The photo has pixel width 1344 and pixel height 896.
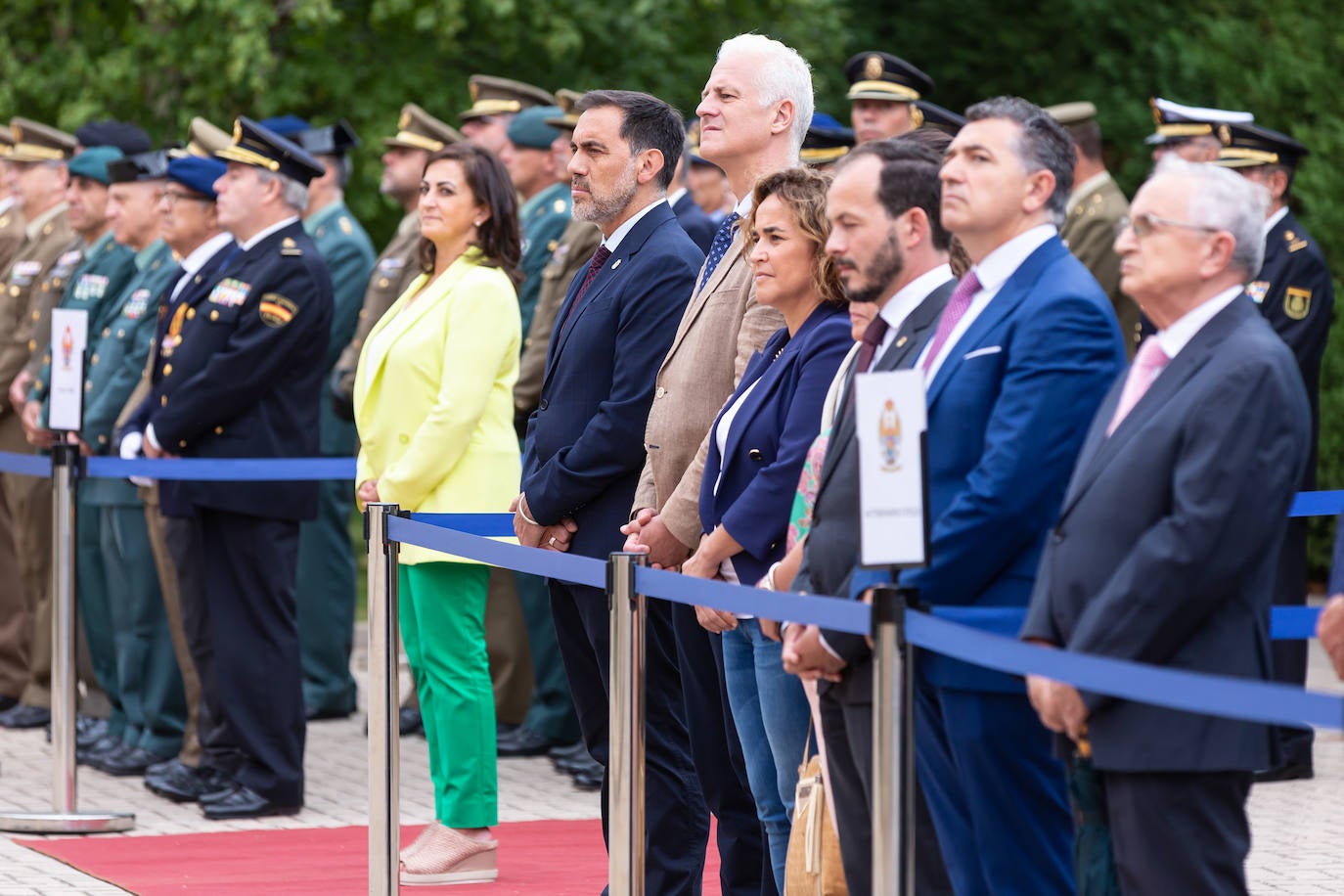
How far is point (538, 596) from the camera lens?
9180mm

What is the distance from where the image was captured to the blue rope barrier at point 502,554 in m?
4.95

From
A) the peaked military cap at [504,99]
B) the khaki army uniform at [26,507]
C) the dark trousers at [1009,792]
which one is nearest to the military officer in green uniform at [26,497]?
the khaki army uniform at [26,507]

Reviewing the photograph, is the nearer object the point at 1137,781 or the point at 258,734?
the point at 1137,781

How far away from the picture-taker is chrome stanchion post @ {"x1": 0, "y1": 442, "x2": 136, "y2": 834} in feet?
24.9

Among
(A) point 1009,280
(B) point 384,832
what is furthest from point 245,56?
(A) point 1009,280

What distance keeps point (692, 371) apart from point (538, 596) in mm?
3810

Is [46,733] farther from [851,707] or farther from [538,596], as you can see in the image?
[851,707]

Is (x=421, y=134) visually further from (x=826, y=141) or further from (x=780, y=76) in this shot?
(x=780, y=76)

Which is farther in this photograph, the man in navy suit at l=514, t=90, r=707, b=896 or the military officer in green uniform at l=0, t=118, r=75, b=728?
the military officer in green uniform at l=0, t=118, r=75, b=728

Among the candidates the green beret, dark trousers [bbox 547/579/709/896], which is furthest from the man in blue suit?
the green beret

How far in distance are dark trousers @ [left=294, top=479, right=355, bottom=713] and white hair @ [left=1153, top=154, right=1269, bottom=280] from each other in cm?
671

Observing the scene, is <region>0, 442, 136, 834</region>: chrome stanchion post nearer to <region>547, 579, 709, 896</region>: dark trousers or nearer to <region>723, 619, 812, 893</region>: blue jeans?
<region>547, 579, 709, 896</region>: dark trousers

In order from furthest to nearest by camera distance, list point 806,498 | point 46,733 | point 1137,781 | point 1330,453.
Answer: point 1330,453 → point 46,733 → point 806,498 → point 1137,781

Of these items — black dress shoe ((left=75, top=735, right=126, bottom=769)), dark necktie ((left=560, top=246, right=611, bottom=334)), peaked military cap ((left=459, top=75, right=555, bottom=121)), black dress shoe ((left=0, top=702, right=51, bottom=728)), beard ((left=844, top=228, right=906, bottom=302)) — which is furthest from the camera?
peaked military cap ((left=459, top=75, right=555, bottom=121))
